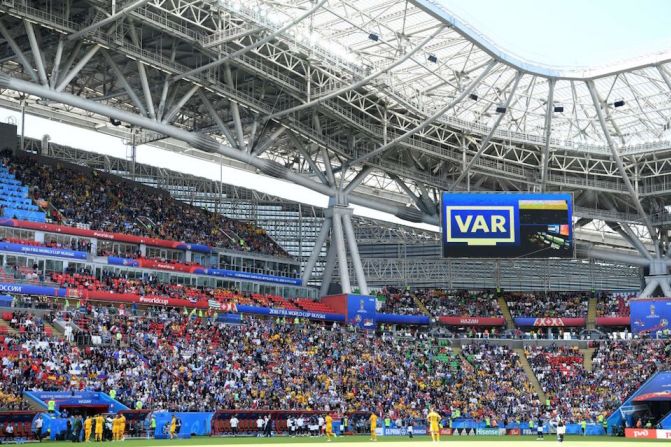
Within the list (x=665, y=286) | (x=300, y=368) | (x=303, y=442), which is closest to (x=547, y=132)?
(x=665, y=286)

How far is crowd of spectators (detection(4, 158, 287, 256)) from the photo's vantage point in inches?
2662

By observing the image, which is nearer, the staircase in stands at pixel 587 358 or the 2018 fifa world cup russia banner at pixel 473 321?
the staircase in stands at pixel 587 358

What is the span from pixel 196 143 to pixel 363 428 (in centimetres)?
2372

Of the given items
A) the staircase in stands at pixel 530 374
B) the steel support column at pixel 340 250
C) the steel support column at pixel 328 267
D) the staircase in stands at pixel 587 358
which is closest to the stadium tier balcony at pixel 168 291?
the steel support column at pixel 328 267

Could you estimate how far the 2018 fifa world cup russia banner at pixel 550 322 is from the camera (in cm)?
8706

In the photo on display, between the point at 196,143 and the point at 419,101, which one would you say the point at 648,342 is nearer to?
the point at 419,101

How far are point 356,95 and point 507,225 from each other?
1806 cm

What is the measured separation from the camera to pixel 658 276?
84.0 m

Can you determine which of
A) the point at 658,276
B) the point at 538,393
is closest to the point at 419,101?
the point at 538,393

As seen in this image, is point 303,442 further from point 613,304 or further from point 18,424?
point 613,304

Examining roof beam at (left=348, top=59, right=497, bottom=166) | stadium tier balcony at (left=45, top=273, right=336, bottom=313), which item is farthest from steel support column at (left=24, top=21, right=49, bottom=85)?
roof beam at (left=348, top=59, right=497, bottom=166)

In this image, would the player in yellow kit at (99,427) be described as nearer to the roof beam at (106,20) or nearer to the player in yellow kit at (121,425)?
the player in yellow kit at (121,425)

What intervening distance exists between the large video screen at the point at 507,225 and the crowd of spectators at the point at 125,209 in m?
16.6

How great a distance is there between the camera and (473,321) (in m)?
87.7
